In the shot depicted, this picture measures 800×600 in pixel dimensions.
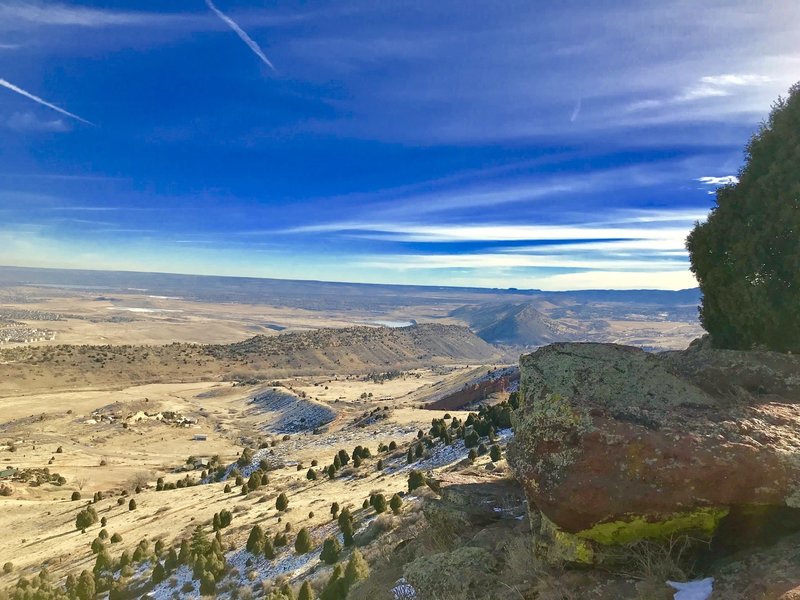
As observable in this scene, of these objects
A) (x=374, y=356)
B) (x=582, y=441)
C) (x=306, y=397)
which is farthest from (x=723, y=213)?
(x=374, y=356)

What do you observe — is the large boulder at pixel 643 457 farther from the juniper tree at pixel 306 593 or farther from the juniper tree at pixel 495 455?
the juniper tree at pixel 495 455

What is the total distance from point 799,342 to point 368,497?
1879cm

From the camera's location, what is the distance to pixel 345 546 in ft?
59.5

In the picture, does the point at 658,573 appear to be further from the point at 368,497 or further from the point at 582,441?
the point at 368,497

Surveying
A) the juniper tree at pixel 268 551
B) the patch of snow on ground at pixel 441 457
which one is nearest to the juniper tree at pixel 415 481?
the patch of snow on ground at pixel 441 457

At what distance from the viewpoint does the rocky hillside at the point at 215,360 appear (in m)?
98.0

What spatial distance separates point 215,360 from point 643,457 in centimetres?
12822

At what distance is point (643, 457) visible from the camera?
7.22 meters

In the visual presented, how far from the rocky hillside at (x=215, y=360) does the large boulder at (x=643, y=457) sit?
104231 millimetres

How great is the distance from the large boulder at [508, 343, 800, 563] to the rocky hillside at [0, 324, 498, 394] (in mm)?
104231

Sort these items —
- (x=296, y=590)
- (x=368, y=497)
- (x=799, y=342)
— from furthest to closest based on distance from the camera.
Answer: (x=368, y=497) < (x=296, y=590) < (x=799, y=342)

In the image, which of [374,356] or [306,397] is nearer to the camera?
[306,397]

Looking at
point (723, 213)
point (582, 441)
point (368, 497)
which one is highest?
point (723, 213)

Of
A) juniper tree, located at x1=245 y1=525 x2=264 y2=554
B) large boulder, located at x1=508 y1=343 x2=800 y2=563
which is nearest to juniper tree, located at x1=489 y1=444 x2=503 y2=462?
juniper tree, located at x1=245 y1=525 x2=264 y2=554
